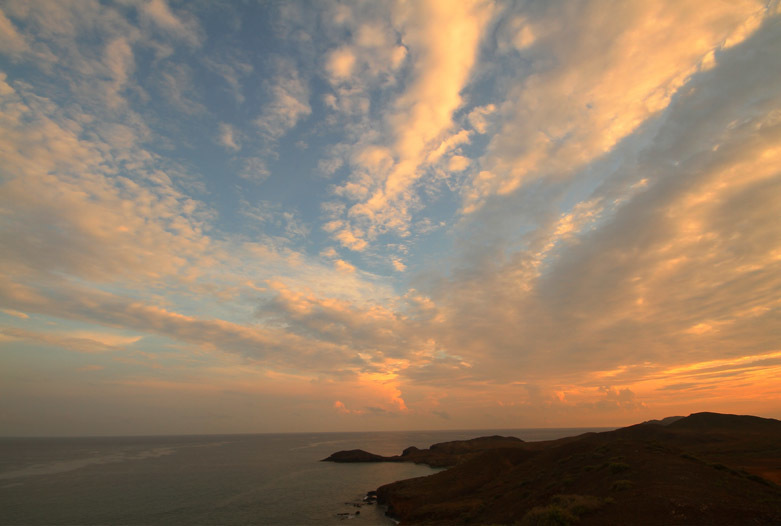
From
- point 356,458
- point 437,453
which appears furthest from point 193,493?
point 437,453

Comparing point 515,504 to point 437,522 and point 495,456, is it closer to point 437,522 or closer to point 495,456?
point 437,522

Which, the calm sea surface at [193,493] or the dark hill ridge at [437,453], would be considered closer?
the calm sea surface at [193,493]

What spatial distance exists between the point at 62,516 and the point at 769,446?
321 ft

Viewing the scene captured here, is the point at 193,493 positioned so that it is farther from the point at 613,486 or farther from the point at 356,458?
the point at 613,486

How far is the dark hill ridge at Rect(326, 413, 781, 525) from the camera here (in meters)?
20.4

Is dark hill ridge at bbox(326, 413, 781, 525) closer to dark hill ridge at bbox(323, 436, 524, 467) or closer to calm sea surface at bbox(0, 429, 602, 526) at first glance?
calm sea surface at bbox(0, 429, 602, 526)

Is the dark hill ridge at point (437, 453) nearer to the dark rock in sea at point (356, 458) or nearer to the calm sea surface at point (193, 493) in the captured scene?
the dark rock in sea at point (356, 458)

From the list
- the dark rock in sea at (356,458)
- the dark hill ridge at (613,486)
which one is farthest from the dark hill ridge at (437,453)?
the dark hill ridge at (613,486)

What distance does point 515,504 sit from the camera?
33.5 metres

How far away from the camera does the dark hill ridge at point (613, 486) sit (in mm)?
20422

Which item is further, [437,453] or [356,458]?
[356,458]

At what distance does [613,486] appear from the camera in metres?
25.9

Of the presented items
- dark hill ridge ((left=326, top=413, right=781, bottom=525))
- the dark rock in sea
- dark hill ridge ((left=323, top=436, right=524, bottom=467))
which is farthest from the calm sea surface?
dark hill ridge ((left=326, top=413, right=781, bottom=525))

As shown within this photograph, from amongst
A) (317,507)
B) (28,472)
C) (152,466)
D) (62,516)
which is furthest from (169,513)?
(28,472)
